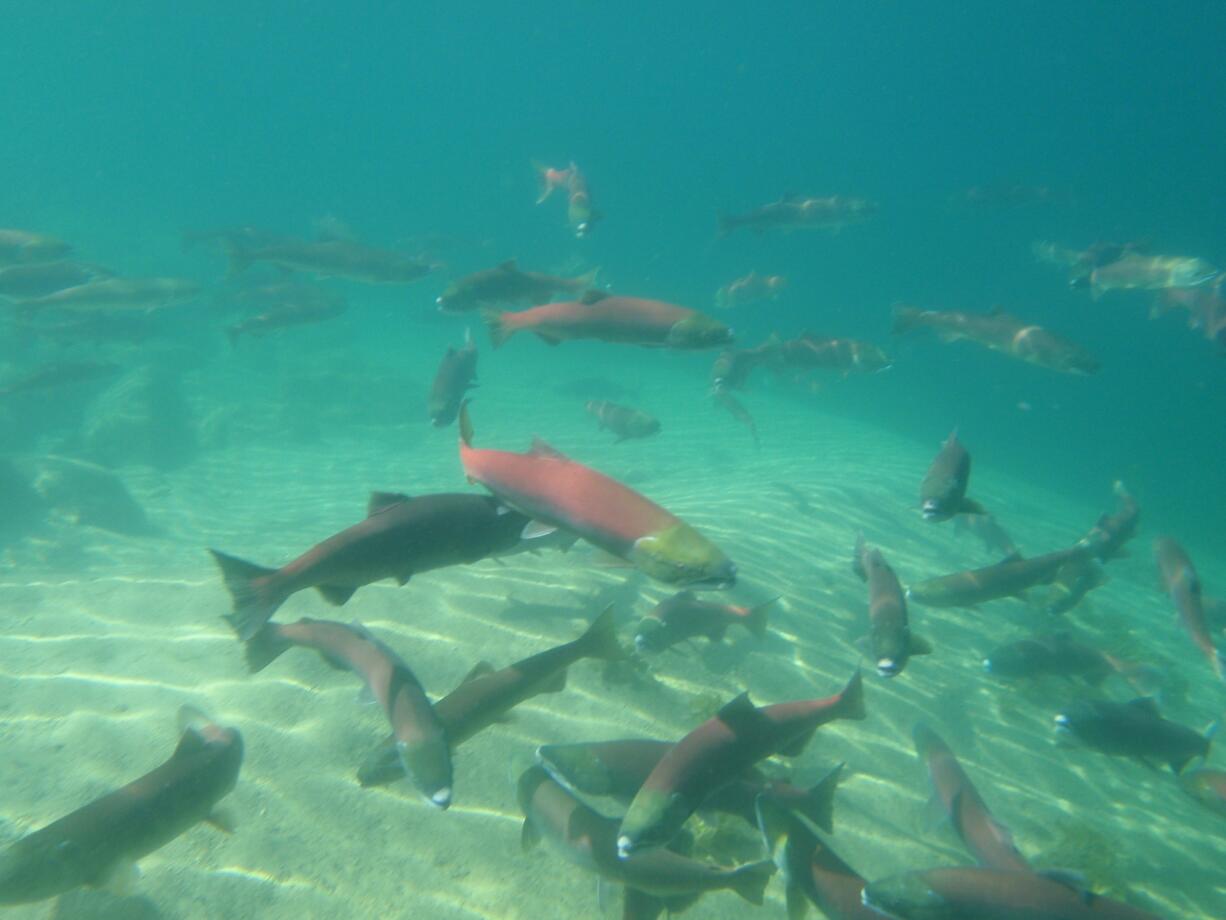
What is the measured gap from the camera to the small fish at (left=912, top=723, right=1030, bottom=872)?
4301mm

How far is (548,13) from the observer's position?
253 ft

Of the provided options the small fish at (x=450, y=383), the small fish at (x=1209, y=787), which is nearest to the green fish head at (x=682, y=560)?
the small fish at (x=1209, y=787)

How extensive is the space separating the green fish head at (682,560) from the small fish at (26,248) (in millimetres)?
14356

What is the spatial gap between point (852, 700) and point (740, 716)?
961 millimetres

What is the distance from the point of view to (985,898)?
3.05 meters

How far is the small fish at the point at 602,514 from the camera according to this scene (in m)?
2.87

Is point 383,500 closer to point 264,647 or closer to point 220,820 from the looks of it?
point 220,820

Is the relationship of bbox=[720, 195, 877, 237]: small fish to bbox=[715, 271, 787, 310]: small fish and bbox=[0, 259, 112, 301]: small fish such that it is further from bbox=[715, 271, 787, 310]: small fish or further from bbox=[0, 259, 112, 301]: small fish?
bbox=[0, 259, 112, 301]: small fish

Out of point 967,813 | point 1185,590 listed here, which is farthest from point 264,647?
point 1185,590

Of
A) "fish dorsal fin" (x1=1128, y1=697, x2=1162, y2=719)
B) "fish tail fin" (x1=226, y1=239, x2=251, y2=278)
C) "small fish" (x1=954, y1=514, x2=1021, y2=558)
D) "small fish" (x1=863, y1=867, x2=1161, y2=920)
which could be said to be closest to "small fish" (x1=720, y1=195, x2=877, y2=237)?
"small fish" (x1=954, y1=514, x2=1021, y2=558)

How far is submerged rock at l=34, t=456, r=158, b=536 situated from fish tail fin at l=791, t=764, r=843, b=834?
47.9 ft

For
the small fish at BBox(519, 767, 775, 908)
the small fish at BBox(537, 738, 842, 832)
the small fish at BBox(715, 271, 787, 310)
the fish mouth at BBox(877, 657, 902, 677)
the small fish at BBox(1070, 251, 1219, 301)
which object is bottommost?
the small fish at BBox(519, 767, 775, 908)

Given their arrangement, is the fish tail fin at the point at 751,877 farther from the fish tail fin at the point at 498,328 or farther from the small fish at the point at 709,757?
the fish tail fin at the point at 498,328

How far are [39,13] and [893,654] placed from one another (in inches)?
5265
